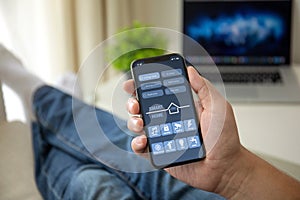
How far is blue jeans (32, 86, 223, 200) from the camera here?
880 millimetres

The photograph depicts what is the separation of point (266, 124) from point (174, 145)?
1.56ft

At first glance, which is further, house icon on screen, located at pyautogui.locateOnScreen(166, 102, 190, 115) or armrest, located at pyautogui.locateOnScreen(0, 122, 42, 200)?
armrest, located at pyautogui.locateOnScreen(0, 122, 42, 200)

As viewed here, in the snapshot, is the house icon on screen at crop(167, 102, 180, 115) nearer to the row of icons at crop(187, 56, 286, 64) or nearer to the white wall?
the row of icons at crop(187, 56, 286, 64)

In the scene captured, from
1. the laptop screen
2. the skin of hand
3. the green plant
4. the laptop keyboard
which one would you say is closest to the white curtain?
the laptop screen

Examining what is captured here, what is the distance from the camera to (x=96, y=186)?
89 cm

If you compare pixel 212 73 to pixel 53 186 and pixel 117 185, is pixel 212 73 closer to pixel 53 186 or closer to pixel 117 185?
pixel 117 185

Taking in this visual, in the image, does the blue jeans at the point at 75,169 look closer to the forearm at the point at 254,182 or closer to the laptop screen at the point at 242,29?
the forearm at the point at 254,182

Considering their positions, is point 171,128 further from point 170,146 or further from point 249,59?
point 249,59

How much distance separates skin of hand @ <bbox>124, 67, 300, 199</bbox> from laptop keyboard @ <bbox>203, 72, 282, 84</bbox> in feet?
1.89

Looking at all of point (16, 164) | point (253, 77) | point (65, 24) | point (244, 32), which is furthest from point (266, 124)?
point (65, 24)

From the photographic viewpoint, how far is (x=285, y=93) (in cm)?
128

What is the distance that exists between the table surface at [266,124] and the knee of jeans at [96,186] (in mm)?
117

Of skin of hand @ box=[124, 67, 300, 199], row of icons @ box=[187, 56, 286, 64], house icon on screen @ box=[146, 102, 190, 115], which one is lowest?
row of icons @ box=[187, 56, 286, 64]

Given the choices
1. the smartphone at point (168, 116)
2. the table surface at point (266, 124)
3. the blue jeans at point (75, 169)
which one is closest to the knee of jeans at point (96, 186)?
the blue jeans at point (75, 169)
